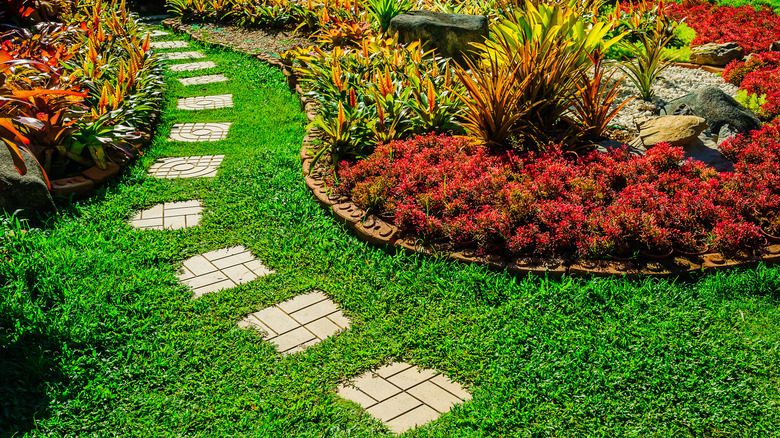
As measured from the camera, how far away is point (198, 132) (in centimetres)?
598

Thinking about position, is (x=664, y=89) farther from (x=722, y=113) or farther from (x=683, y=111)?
(x=722, y=113)

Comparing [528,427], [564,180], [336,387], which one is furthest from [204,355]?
[564,180]

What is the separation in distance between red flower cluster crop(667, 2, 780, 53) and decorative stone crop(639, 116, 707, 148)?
149 inches

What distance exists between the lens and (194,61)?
8438mm

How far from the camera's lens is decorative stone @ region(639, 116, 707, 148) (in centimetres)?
459

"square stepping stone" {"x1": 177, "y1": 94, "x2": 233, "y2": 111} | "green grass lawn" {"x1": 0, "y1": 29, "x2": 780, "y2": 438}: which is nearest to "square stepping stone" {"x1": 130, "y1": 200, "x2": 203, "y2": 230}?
"green grass lawn" {"x1": 0, "y1": 29, "x2": 780, "y2": 438}

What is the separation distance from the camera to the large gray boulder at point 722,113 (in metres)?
5.09

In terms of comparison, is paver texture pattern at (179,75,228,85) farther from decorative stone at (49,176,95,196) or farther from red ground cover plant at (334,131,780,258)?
red ground cover plant at (334,131,780,258)

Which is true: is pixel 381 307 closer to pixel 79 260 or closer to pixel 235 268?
pixel 235 268

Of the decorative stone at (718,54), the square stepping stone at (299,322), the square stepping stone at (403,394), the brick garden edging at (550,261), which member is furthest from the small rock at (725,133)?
the square stepping stone at (299,322)

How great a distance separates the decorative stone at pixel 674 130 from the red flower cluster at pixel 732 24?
12.4 feet

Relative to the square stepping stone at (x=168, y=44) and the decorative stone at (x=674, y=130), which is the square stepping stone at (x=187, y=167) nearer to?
the decorative stone at (x=674, y=130)

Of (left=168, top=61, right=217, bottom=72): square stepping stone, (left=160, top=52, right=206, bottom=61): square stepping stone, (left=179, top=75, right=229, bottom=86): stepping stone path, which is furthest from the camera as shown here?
(left=160, top=52, right=206, bottom=61): square stepping stone

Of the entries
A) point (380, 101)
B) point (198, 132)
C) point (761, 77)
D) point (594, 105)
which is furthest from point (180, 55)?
point (761, 77)
